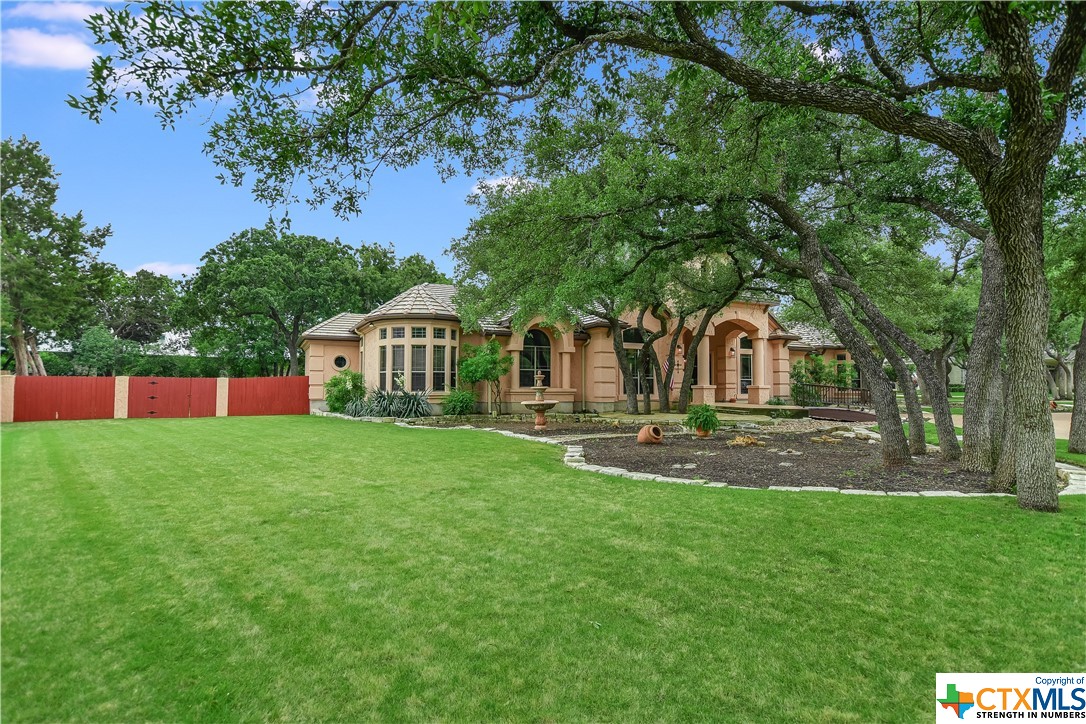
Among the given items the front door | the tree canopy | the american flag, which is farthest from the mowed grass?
the tree canopy

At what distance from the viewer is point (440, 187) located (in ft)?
22.7

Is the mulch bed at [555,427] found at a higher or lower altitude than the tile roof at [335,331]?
lower

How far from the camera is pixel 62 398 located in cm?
1906

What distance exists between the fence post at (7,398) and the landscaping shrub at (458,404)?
584 inches

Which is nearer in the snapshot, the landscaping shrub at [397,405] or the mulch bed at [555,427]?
the mulch bed at [555,427]

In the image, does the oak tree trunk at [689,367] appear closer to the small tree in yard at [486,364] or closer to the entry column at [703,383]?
the entry column at [703,383]

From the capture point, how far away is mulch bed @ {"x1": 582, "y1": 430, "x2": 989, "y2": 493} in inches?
259

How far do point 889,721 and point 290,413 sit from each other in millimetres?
23458

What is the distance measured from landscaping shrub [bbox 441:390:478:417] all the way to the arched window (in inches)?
94.8

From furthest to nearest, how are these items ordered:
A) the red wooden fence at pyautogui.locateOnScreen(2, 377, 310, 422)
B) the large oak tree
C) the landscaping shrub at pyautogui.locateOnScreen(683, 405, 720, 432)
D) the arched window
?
1. the arched window
2. the red wooden fence at pyautogui.locateOnScreen(2, 377, 310, 422)
3. the landscaping shrub at pyautogui.locateOnScreen(683, 405, 720, 432)
4. the large oak tree

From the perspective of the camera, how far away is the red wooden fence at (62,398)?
1839 cm

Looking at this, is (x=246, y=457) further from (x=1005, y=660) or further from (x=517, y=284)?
(x=1005, y=660)

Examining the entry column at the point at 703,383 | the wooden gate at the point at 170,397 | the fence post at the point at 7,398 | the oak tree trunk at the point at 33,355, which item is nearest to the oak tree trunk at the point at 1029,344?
the entry column at the point at 703,383

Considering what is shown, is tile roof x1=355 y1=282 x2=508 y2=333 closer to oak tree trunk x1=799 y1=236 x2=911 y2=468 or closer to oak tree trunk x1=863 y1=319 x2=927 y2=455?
oak tree trunk x1=799 y1=236 x2=911 y2=468
